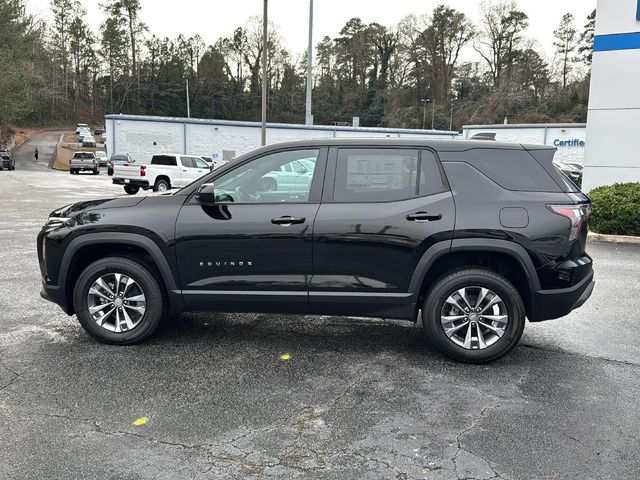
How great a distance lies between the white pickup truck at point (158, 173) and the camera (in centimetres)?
2208

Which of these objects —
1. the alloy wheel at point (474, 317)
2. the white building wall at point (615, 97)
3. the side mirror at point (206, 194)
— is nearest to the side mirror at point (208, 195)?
the side mirror at point (206, 194)

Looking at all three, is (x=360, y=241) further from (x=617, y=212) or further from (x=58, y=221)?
(x=617, y=212)

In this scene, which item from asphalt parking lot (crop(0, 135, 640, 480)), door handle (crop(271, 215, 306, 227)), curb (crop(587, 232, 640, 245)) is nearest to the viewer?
asphalt parking lot (crop(0, 135, 640, 480))

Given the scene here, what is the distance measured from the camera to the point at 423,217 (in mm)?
4398

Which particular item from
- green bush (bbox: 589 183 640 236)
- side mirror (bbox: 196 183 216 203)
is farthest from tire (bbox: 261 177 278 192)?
green bush (bbox: 589 183 640 236)

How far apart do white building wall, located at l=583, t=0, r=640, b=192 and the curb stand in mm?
2960

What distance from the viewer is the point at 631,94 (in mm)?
13266

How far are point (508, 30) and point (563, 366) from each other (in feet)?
261

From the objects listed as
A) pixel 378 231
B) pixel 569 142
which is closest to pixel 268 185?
pixel 378 231

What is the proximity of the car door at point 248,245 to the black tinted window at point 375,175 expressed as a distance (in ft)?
0.61

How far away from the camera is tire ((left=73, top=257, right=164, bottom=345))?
4676mm

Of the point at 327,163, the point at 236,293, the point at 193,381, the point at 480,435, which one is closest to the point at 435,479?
the point at 480,435

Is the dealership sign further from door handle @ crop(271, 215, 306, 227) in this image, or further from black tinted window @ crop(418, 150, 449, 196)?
door handle @ crop(271, 215, 306, 227)

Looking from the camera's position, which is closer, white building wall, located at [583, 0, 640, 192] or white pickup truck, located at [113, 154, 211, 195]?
white building wall, located at [583, 0, 640, 192]
